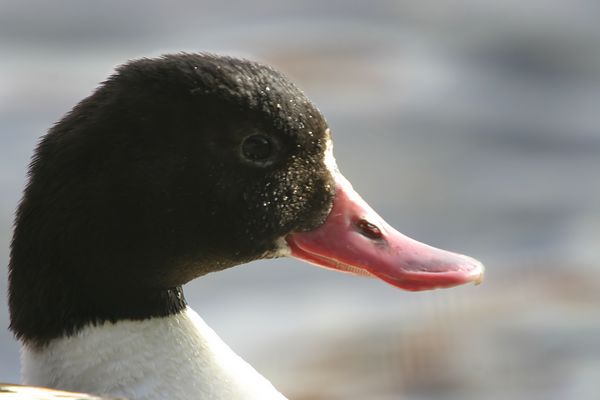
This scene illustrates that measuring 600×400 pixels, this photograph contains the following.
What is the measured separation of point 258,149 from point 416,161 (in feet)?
13.4

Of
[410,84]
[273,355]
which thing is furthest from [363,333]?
[410,84]

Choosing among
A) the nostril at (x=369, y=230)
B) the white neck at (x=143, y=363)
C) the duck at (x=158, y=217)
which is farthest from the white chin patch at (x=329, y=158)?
the white neck at (x=143, y=363)

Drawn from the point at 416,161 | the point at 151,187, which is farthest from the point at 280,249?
the point at 416,161

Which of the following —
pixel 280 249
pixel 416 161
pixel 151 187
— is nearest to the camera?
pixel 151 187

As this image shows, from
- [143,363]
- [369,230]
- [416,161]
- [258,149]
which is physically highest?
[258,149]

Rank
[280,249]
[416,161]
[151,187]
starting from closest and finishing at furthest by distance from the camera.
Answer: [151,187], [280,249], [416,161]

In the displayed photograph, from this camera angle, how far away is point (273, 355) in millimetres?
5668

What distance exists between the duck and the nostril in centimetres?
7

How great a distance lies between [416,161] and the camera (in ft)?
23.3

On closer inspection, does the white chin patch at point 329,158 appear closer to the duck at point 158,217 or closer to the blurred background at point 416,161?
the duck at point 158,217

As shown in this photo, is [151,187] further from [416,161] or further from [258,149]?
[416,161]

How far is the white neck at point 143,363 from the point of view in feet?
9.78

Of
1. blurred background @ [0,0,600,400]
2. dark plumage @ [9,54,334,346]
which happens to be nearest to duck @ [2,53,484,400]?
dark plumage @ [9,54,334,346]

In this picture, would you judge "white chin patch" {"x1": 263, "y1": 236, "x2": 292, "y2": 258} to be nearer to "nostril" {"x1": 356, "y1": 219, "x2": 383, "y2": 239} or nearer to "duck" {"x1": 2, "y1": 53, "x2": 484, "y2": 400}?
"duck" {"x1": 2, "y1": 53, "x2": 484, "y2": 400}
